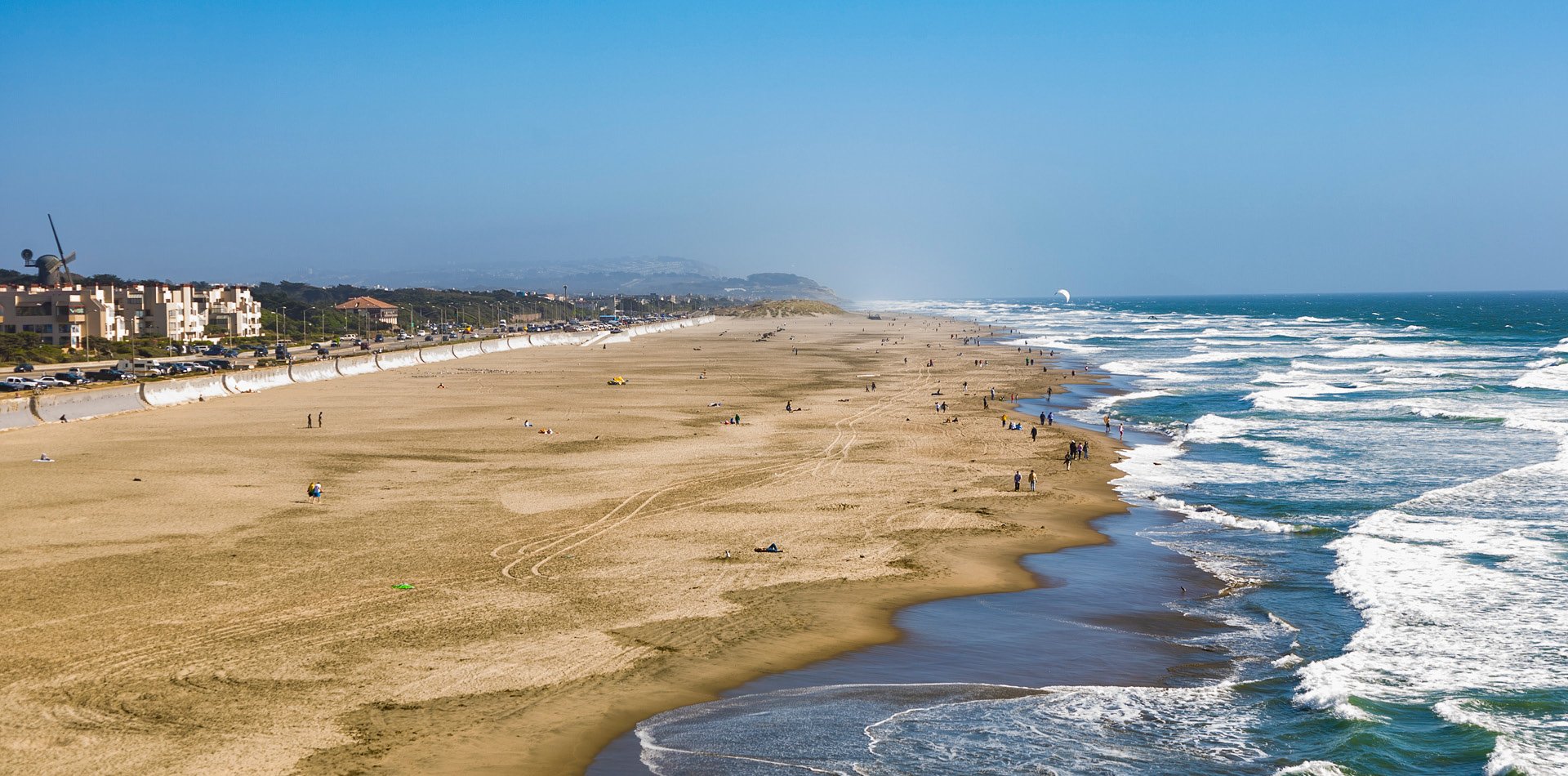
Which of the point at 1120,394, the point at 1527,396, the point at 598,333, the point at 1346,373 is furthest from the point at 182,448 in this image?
the point at 598,333

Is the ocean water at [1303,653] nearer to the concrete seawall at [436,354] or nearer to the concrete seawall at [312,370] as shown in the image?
the concrete seawall at [312,370]

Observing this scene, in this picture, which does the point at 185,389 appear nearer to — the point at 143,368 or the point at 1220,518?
the point at 143,368

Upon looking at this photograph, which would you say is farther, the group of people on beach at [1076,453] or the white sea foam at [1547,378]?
the white sea foam at [1547,378]

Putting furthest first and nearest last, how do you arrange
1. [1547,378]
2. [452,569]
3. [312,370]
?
[312,370] → [1547,378] → [452,569]

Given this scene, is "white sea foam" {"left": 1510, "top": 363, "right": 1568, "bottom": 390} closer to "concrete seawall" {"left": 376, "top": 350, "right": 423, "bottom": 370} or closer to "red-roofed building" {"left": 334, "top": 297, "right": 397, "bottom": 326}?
"concrete seawall" {"left": 376, "top": 350, "right": 423, "bottom": 370}

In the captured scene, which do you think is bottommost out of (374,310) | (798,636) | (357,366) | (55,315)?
(798,636)

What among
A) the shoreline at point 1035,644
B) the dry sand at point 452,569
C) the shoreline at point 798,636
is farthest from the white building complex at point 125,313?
the shoreline at point 1035,644

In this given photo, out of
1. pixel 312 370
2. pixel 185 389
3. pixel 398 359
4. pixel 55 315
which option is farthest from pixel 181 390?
pixel 55 315
